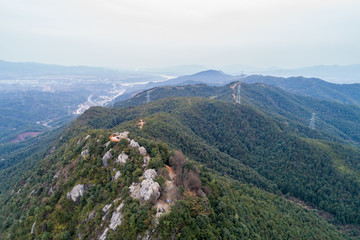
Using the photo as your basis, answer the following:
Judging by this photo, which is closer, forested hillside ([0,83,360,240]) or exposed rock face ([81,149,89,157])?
forested hillside ([0,83,360,240])

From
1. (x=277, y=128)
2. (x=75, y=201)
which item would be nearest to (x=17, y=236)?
(x=75, y=201)

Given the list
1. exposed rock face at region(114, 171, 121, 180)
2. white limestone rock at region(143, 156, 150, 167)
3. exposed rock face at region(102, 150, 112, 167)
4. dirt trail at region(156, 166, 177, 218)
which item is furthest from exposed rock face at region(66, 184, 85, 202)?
dirt trail at region(156, 166, 177, 218)

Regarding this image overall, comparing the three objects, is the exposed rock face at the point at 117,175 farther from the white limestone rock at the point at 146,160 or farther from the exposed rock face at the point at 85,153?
the exposed rock face at the point at 85,153

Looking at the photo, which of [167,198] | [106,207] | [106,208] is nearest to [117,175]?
[106,207]

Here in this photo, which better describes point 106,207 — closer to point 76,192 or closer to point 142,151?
point 76,192

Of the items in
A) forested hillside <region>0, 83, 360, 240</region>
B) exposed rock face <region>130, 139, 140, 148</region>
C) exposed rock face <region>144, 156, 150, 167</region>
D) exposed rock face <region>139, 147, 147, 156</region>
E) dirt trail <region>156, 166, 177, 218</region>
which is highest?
exposed rock face <region>130, 139, 140, 148</region>

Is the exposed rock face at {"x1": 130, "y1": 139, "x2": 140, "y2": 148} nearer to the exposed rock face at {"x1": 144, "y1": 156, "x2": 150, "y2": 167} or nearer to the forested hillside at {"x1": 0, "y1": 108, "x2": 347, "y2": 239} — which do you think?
the forested hillside at {"x1": 0, "y1": 108, "x2": 347, "y2": 239}
